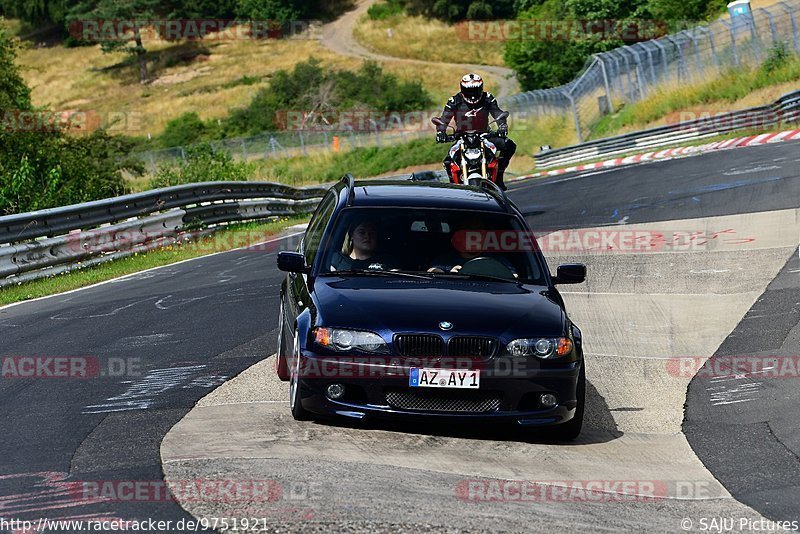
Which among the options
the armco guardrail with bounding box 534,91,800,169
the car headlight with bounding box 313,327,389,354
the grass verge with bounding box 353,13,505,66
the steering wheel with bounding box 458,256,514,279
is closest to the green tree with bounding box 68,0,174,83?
the grass verge with bounding box 353,13,505,66

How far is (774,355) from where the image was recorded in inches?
388

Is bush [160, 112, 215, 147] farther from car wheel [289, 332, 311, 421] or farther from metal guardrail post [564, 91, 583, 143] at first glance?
car wheel [289, 332, 311, 421]

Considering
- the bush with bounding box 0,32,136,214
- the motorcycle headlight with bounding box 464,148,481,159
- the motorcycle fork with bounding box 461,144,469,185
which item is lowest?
the bush with bounding box 0,32,136,214

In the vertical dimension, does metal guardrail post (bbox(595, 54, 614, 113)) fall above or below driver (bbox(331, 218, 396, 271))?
below

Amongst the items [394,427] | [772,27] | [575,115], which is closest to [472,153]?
[394,427]

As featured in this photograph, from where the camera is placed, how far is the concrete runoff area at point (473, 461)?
5613 millimetres

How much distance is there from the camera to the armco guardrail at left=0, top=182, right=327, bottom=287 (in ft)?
54.1

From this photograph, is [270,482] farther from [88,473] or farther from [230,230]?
[230,230]

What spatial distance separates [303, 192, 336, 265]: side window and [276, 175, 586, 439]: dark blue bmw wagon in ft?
0.56

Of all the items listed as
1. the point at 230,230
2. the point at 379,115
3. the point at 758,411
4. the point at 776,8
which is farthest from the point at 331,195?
the point at 379,115

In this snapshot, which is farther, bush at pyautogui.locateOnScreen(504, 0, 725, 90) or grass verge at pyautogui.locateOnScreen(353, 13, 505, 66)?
grass verge at pyautogui.locateOnScreen(353, 13, 505, 66)

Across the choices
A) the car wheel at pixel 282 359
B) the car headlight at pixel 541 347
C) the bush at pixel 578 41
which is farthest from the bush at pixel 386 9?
the car headlight at pixel 541 347

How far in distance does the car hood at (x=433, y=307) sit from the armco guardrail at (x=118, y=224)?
9486mm

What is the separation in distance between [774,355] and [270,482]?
534 centimetres
